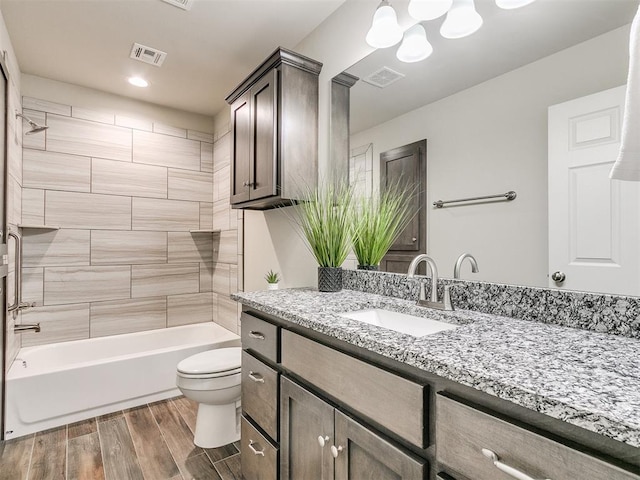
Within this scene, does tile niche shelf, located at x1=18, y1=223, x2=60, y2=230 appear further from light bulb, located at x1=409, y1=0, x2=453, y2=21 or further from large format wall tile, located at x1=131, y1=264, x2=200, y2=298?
light bulb, located at x1=409, y1=0, x2=453, y2=21

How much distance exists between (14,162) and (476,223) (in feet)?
→ 9.77

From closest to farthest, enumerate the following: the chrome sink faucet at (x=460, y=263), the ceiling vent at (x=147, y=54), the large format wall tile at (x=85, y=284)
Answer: the chrome sink faucet at (x=460, y=263) → the ceiling vent at (x=147, y=54) → the large format wall tile at (x=85, y=284)

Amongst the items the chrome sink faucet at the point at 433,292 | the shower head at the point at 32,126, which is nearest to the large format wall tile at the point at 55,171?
the shower head at the point at 32,126

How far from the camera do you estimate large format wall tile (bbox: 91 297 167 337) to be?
3.06 meters

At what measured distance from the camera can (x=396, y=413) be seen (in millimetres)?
843

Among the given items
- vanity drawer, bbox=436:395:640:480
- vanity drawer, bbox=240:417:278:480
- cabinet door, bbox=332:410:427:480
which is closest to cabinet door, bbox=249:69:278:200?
vanity drawer, bbox=240:417:278:480

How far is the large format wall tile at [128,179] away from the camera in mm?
3074

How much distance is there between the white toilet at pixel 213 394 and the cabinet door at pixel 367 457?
1.15 metres

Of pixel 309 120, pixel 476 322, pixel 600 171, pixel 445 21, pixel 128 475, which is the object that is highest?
pixel 445 21

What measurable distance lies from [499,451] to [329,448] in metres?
0.57

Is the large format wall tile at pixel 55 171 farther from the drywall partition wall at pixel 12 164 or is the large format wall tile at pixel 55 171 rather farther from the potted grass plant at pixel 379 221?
the potted grass plant at pixel 379 221

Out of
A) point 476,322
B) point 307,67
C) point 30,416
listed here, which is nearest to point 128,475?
point 30,416

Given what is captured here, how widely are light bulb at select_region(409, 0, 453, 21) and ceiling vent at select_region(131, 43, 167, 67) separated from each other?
1793 millimetres

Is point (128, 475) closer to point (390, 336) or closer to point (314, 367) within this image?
point (314, 367)
